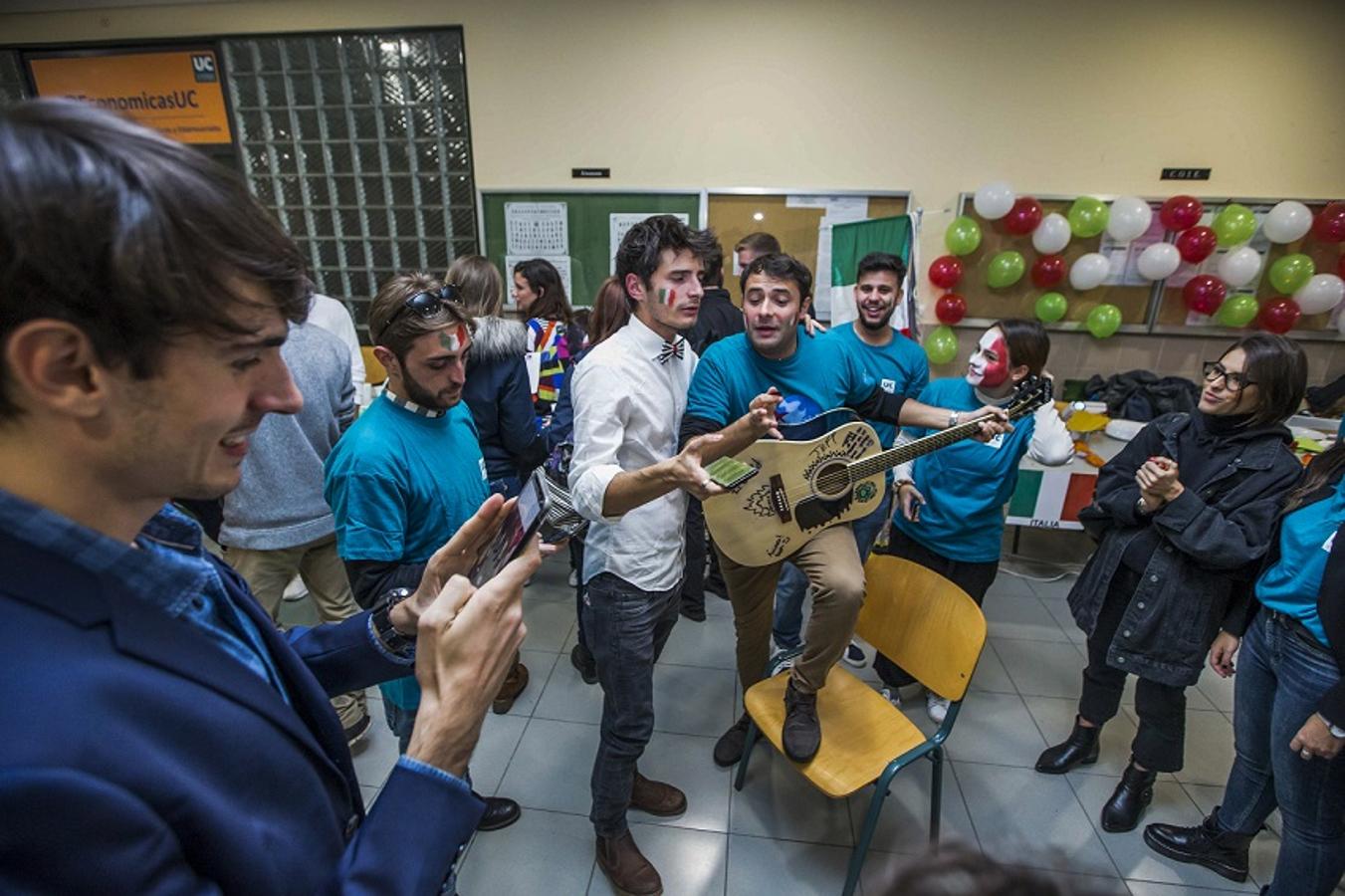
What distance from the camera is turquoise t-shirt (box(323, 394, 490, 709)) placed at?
1.39 meters

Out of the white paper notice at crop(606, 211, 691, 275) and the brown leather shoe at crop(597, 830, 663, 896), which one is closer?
the brown leather shoe at crop(597, 830, 663, 896)

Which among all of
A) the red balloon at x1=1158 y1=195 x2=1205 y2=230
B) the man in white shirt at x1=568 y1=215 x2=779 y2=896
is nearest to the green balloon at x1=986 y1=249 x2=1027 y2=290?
the red balloon at x1=1158 y1=195 x2=1205 y2=230

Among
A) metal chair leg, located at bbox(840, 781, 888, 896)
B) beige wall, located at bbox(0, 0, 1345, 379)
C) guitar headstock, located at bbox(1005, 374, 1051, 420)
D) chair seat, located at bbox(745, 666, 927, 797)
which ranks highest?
beige wall, located at bbox(0, 0, 1345, 379)

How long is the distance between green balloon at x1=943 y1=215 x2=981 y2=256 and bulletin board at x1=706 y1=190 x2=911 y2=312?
1.11 feet

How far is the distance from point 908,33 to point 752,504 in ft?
11.4

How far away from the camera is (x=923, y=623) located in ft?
6.18

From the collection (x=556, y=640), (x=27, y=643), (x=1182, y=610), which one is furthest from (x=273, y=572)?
(x=1182, y=610)

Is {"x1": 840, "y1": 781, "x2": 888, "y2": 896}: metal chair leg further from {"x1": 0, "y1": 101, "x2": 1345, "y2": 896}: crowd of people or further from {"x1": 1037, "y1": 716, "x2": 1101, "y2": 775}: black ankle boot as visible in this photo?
{"x1": 1037, "y1": 716, "x2": 1101, "y2": 775}: black ankle boot

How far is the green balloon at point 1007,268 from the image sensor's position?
3.86 metres

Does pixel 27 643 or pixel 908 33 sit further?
pixel 908 33

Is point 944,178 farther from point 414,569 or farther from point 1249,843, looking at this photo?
point 414,569

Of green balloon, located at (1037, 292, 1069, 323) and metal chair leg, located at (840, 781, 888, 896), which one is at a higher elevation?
green balloon, located at (1037, 292, 1069, 323)

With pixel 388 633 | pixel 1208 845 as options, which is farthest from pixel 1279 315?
pixel 388 633

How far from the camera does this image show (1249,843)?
1924 mm
